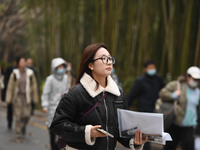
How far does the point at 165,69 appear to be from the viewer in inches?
337

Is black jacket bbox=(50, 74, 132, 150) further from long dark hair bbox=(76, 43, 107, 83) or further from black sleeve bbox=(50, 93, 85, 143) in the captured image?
long dark hair bbox=(76, 43, 107, 83)

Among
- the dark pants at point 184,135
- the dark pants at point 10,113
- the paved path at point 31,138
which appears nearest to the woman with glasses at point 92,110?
the dark pants at point 184,135

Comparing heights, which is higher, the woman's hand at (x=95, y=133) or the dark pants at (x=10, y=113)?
the woman's hand at (x=95, y=133)

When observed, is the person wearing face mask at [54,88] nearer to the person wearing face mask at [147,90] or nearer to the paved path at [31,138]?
the person wearing face mask at [147,90]

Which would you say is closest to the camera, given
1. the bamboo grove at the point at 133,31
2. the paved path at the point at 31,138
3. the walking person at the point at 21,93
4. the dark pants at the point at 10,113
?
the paved path at the point at 31,138

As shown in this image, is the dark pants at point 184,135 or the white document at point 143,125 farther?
the dark pants at point 184,135

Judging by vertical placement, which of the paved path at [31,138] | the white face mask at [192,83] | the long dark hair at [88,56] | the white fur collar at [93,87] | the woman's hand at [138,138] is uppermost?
the long dark hair at [88,56]

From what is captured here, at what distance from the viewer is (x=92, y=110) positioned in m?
2.33

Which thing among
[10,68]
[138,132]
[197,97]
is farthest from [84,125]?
[10,68]

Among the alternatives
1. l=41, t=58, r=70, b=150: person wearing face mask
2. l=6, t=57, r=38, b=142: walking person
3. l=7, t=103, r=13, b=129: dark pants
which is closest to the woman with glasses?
l=41, t=58, r=70, b=150: person wearing face mask

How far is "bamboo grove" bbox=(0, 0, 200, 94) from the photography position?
272 inches

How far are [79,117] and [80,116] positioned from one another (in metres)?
0.01

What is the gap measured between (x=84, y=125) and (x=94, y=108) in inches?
4.9

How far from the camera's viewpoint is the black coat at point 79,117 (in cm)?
231
